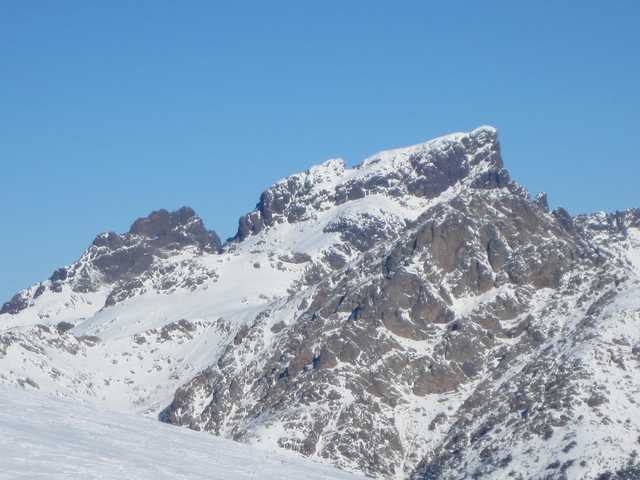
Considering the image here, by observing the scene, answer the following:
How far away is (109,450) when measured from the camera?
51188mm

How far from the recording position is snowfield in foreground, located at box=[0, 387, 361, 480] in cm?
4566

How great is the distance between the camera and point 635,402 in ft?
625

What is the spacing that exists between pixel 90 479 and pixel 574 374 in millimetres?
160087

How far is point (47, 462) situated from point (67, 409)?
1563 centimetres

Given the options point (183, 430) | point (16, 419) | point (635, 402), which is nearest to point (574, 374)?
point (635, 402)

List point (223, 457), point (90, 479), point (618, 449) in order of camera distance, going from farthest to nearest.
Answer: point (618, 449)
point (223, 457)
point (90, 479)

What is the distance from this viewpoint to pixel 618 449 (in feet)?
576

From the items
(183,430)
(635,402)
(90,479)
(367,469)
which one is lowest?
(90,479)

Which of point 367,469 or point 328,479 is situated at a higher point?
point 367,469

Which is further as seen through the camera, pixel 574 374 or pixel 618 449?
pixel 574 374

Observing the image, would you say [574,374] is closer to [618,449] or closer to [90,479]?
[618,449]

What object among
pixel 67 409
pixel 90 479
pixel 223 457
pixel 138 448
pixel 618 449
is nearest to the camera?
pixel 90 479

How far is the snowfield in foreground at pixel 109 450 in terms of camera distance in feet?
150

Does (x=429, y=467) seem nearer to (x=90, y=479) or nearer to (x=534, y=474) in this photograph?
(x=534, y=474)
